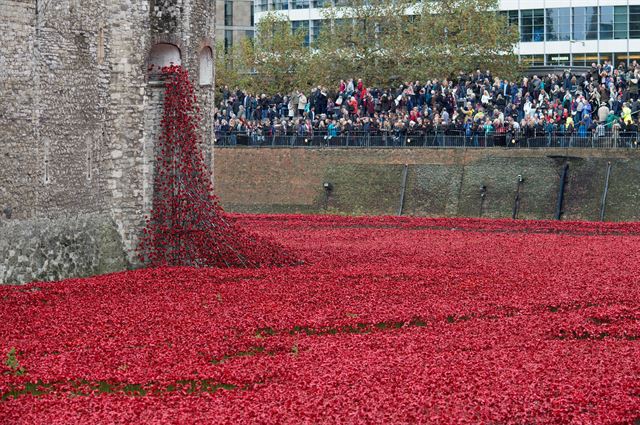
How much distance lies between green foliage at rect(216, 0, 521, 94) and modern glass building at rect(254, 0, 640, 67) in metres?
5.00

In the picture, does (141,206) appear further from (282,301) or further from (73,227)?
(282,301)

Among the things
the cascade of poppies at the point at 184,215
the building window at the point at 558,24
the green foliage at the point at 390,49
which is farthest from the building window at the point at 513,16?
the cascade of poppies at the point at 184,215

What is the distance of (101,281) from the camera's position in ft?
85.6

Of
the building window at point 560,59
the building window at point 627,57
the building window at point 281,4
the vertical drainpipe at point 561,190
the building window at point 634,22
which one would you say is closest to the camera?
the vertical drainpipe at point 561,190

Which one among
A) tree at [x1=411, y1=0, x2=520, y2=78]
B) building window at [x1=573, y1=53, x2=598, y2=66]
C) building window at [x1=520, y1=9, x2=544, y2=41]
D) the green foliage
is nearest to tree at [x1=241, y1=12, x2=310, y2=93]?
the green foliage

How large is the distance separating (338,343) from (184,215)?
11728 millimetres

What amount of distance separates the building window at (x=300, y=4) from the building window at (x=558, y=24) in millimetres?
16201

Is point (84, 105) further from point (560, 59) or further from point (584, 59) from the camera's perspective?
point (560, 59)

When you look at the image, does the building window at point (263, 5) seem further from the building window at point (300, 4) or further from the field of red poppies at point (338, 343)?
the field of red poppies at point (338, 343)

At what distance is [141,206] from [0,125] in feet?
18.4

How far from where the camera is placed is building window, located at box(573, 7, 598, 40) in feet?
234

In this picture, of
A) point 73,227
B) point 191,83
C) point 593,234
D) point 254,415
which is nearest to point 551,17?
point 593,234

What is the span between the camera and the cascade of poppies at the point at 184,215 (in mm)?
29719

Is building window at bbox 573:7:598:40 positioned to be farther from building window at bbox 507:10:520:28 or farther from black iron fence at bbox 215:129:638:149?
black iron fence at bbox 215:129:638:149
